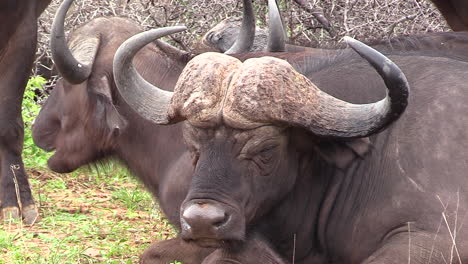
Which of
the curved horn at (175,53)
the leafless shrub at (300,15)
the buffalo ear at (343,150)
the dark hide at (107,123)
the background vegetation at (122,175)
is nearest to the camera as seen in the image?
the buffalo ear at (343,150)

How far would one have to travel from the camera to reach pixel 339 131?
4.34m

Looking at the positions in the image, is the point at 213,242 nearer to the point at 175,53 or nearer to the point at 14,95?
the point at 175,53

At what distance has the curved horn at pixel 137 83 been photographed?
4777 millimetres

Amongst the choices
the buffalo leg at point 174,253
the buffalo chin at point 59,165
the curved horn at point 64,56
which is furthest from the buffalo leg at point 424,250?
the buffalo chin at point 59,165

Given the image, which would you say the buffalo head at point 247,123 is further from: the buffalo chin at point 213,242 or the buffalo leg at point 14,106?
the buffalo leg at point 14,106

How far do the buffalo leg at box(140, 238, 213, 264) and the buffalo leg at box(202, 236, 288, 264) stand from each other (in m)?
0.54

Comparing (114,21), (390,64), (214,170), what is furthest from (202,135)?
(114,21)

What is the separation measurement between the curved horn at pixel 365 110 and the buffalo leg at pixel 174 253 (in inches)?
47.8

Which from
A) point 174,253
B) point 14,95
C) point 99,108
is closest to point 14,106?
point 14,95

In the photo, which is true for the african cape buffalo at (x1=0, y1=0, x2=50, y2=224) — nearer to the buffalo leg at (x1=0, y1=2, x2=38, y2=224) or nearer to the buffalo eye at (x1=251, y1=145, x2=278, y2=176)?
the buffalo leg at (x1=0, y1=2, x2=38, y2=224)

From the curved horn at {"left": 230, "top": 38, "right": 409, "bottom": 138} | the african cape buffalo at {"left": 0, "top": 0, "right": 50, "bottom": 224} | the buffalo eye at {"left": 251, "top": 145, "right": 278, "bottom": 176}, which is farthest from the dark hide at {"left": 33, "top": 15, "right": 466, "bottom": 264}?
the african cape buffalo at {"left": 0, "top": 0, "right": 50, "bottom": 224}

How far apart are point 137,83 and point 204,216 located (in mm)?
1010

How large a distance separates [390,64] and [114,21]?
280cm

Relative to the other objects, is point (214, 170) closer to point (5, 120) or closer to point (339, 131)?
point (339, 131)
